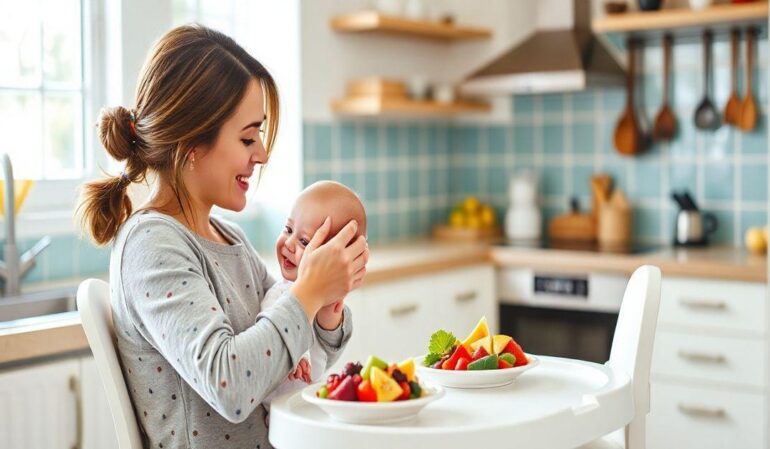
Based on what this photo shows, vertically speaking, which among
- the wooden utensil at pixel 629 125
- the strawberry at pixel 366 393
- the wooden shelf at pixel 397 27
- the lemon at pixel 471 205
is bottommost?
the strawberry at pixel 366 393

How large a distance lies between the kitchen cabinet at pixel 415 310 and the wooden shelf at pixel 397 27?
37.0 inches

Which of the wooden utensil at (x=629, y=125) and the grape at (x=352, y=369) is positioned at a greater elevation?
the wooden utensil at (x=629, y=125)

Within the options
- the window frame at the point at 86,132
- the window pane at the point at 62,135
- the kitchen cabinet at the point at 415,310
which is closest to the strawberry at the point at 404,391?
the kitchen cabinet at the point at 415,310

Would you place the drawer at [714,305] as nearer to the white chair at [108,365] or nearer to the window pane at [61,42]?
the window pane at [61,42]

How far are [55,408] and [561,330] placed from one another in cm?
196

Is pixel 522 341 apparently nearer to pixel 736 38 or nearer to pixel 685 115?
pixel 685 115

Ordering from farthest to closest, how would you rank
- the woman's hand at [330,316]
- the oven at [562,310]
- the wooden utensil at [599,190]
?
the wooden utensil at [599,190], the oven at [562,310], the woman's hand at [330,316]

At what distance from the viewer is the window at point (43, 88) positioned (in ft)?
9.60

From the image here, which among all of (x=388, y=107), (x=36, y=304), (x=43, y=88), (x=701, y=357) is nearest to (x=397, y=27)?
(x=388, y=107)

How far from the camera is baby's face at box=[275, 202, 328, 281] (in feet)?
5.68

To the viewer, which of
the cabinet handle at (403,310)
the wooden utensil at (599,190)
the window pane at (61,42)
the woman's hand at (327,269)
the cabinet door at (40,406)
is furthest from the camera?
the wooden utensil at (599,190)

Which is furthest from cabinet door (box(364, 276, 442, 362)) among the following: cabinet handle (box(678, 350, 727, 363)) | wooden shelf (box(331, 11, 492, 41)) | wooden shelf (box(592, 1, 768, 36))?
wooden shelf (box(592, 1, 768, 36))

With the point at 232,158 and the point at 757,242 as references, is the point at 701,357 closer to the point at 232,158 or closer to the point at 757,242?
the point at 757,242

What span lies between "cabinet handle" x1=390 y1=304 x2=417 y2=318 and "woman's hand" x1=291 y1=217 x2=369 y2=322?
1.67 meters
